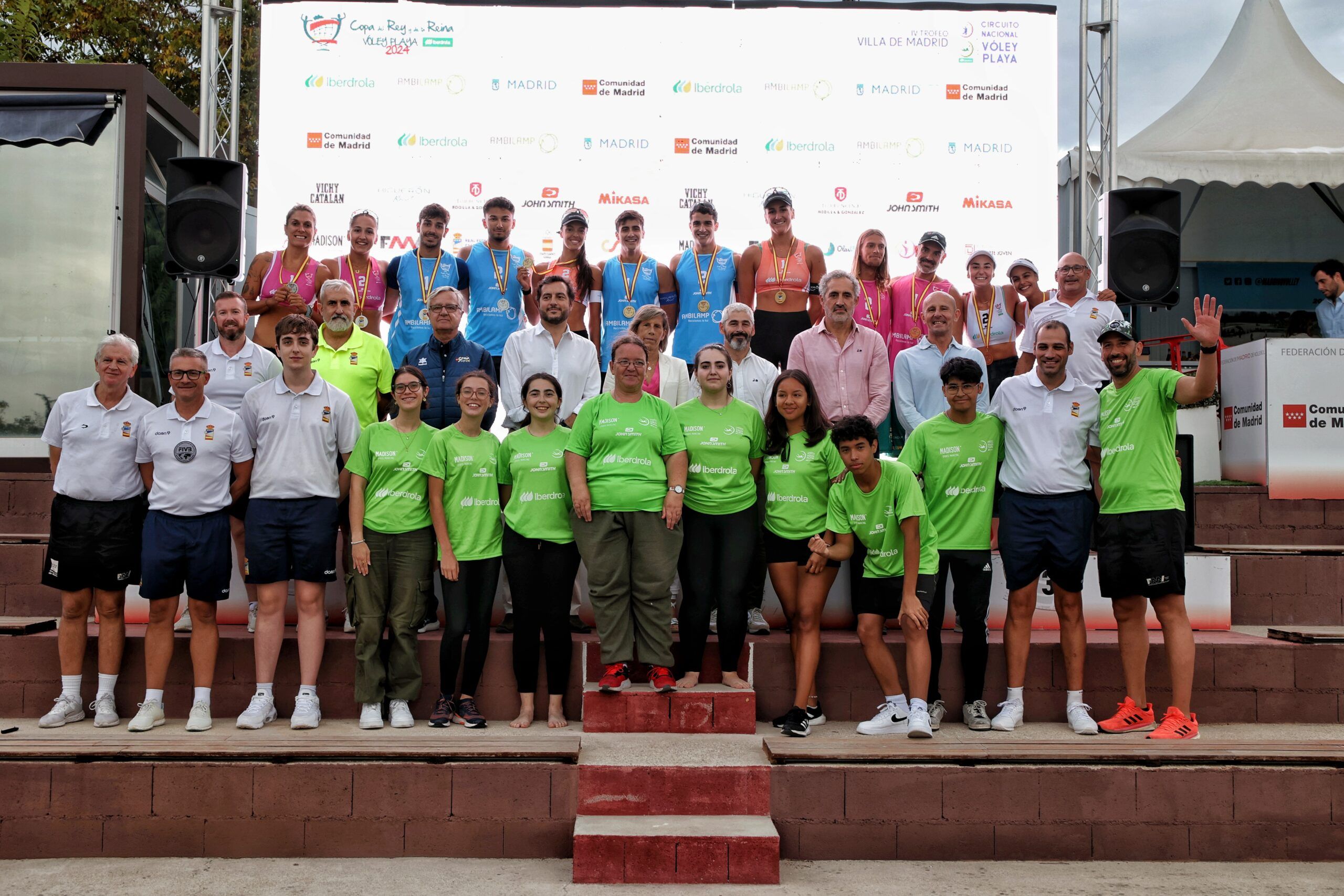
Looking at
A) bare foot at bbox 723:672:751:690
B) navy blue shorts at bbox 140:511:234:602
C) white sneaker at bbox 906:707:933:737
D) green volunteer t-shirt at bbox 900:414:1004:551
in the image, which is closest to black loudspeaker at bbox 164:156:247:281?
navy blue shorts at bbox 140:511:234:602

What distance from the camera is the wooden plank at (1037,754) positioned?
416 centimetres

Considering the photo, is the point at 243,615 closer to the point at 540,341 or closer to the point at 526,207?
the point at 540,341

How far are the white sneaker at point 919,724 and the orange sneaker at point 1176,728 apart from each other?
98cm

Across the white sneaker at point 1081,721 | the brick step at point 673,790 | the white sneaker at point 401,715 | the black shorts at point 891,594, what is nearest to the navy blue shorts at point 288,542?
the white sneaker at point 401,715

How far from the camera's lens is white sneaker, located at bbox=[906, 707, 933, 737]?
14.7ft

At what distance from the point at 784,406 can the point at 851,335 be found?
35.0 inches

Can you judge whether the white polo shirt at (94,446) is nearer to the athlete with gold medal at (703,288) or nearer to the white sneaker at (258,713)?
the white sneaker at (258,713)

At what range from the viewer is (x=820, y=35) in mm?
8516

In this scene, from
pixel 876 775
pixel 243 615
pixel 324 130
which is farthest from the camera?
pixel 324 130

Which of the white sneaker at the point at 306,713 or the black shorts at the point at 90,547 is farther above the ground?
the black shorts at the point at 90,547

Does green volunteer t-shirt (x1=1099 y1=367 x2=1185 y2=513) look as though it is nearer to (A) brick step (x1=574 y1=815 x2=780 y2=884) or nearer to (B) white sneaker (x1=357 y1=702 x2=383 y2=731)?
(A) brick step (x1=574 y1=815 x2=780 y2=884)

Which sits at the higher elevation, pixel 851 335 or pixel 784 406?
pixel 851 335

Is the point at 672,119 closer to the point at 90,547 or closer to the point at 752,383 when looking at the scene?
the point at 752,383

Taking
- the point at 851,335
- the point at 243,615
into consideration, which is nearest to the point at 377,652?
the point at 243,615
